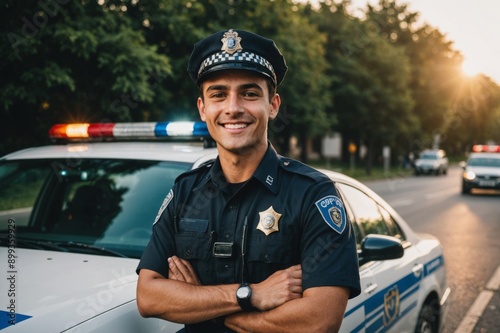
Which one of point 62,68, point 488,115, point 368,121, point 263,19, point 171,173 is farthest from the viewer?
point 488,115

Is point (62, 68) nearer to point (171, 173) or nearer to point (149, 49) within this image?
point (149, 49)

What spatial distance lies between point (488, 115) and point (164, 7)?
209 ft

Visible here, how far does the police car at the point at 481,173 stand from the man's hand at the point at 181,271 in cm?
1997

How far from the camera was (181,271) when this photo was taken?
1999 millimetres

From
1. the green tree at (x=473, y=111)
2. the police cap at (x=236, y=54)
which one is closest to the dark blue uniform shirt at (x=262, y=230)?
the police cap at (x=236, y=54)

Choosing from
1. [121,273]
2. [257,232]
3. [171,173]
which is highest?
[171,173]

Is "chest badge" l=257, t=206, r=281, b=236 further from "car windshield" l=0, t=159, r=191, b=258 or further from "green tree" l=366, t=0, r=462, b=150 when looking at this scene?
"green tree" l=366, t=0, r=462, b=150

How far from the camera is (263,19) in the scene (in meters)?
19.1

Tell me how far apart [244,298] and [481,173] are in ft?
66.5

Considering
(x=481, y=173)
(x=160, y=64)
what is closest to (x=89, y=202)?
(x=160, y=64)

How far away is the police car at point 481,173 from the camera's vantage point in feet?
65.2

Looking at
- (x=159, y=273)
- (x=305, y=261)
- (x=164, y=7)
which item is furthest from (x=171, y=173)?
(x=164, y=7)

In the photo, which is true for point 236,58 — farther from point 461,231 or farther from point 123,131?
point 461,231

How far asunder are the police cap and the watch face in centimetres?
80
